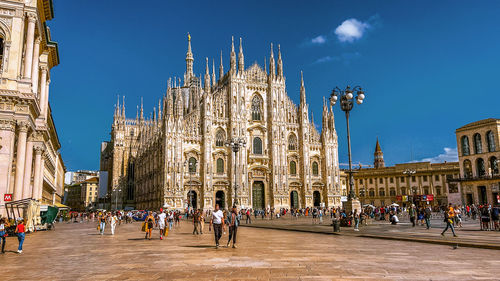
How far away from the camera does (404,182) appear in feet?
248

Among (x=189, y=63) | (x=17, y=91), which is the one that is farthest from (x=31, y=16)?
(x=189, y=63)

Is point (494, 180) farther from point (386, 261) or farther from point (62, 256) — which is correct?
point (62, 256)

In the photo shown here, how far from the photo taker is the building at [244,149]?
48.1 m

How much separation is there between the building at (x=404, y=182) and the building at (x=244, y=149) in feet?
80.7

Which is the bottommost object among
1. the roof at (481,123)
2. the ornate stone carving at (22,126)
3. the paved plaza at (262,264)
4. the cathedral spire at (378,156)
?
the paved plaza at (262,264)

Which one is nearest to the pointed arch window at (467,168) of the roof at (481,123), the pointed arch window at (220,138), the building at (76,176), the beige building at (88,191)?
the roof at (481,123)

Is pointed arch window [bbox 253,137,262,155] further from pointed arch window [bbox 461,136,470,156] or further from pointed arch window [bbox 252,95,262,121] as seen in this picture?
pointed arch window [bbox 461,136,470,156]

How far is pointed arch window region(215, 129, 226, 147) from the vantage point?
51.3 m

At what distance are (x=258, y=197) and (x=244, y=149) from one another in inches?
290

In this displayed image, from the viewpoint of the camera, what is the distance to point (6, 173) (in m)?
18.8

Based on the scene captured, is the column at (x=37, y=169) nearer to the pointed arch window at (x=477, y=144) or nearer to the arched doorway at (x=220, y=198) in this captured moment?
the arched doorway at (x=220, y=198)

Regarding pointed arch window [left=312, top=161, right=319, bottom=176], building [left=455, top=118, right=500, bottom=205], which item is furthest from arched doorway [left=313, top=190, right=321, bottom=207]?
building [left=455, top=118, right=500, bottom=205]

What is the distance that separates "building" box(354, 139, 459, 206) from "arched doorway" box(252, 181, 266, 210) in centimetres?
3095

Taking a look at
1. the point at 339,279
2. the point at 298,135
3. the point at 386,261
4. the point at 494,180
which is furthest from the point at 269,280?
the point at 494,180
